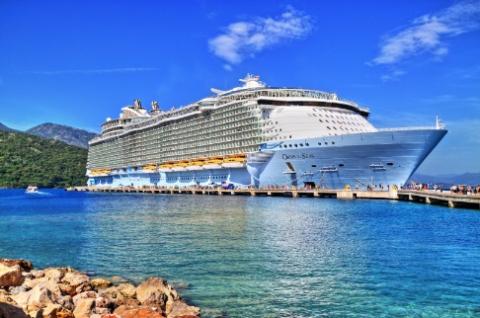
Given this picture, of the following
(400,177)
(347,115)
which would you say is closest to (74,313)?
(400,177)

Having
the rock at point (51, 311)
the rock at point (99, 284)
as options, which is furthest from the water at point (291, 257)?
the rock at point (51, 311)

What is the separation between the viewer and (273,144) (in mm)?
59781

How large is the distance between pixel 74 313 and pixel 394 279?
9985 millimetres

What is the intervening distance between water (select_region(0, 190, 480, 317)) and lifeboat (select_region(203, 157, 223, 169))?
3498 cm

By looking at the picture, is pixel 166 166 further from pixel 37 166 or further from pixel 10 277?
pixel 37 166

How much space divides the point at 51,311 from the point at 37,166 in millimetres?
176529

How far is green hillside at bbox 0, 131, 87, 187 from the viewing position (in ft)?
537

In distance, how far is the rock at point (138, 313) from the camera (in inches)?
456

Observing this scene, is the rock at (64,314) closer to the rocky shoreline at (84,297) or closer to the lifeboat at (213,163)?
the rocky shoreline at (84,297)

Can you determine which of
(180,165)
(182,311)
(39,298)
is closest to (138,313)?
(182,311)

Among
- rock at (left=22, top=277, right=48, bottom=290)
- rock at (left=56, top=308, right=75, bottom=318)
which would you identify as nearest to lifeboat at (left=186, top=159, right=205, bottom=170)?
rock at (left=22, top=277, right=48, bottom=290)

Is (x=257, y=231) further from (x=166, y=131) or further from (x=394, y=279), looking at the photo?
→ (x=166, y=131)

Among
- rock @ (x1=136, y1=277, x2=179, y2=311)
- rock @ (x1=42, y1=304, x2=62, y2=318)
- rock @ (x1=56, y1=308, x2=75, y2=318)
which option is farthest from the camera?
rock @ (x1=136, y1=277, x2=179, y2=311)

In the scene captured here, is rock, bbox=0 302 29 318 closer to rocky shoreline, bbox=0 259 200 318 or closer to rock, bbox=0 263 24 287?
rocky shoreline, bbox=0 259 200 318
